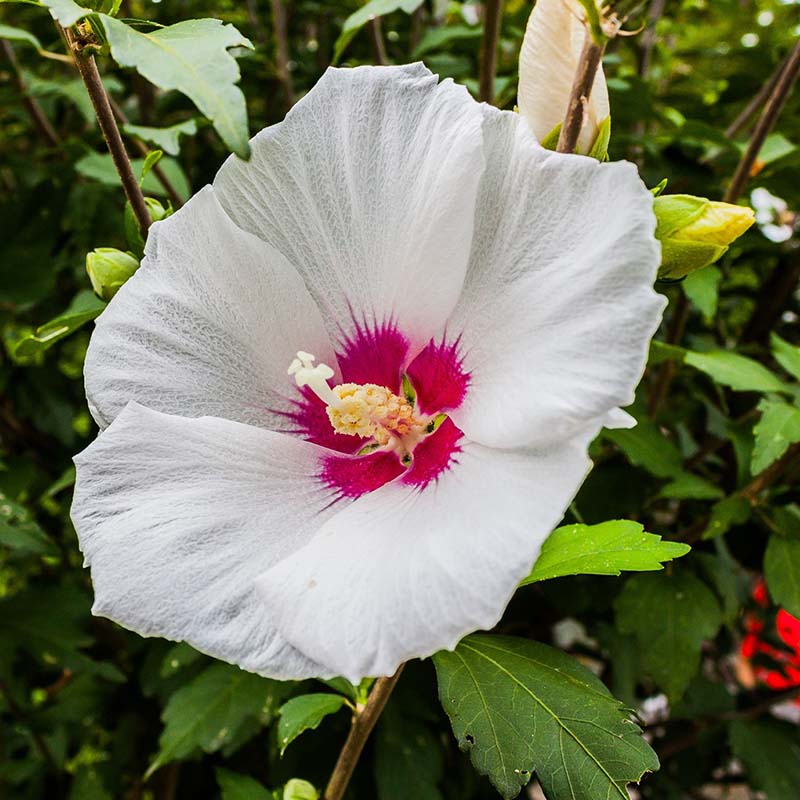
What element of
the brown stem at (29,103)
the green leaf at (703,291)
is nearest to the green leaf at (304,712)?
the green leaf at (703,291)

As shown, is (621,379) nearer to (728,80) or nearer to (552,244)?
(552,244)

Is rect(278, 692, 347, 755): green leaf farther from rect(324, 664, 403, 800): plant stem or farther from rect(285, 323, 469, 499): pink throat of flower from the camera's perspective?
rect(285, 323, 469, 499): pink throat of flower

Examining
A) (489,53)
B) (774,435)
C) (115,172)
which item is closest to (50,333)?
(115,172)

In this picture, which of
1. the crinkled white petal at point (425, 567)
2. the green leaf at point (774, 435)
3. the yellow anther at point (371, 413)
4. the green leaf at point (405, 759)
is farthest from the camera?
the green leaf at point (405, 759)

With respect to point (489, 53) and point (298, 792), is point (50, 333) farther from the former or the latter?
point (489, 53)

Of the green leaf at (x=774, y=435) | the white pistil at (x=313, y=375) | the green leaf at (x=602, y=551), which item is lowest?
the green leaf at (x=774, y=435)

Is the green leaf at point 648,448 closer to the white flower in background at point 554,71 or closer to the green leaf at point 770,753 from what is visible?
the white flower in background at point 554,71
